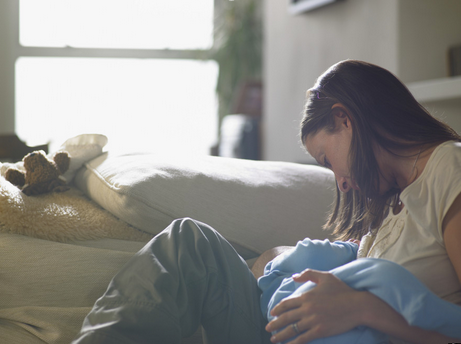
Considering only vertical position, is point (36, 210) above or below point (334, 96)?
below

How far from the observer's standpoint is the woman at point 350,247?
699 mm

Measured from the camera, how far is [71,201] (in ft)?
3.61

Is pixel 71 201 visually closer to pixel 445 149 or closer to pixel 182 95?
pixel 445 149

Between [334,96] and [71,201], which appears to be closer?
[334,96]

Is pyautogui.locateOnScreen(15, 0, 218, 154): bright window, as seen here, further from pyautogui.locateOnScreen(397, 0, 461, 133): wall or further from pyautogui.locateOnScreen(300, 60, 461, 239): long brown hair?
pyautogui.locateOnScreen(300, 60, 461, 239): long brown hair

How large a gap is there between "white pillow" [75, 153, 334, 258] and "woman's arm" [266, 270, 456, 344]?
1.25 feet

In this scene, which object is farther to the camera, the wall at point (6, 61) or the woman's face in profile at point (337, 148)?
the wall at point (6, 61)

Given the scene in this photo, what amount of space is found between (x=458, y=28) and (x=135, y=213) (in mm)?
1867

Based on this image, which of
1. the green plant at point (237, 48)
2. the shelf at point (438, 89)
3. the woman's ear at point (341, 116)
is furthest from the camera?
the green plant at point (237, 48)

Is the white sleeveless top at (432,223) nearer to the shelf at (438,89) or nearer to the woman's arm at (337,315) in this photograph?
the woman's arm at (337,315)

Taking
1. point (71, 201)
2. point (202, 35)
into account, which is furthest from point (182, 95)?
point (71, 201)

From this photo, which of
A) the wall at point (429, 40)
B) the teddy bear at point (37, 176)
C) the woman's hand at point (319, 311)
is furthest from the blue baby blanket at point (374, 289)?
the wall at point (429, 40)

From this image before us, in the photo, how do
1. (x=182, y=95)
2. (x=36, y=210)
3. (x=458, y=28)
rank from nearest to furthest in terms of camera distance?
(x=36, y=210)
(x=458, y=28)
(x=182, y=95)

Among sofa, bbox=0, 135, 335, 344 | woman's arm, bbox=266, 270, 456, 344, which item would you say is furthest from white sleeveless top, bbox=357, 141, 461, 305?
sofa, bbox=0, 135, 335, 344
